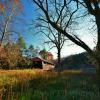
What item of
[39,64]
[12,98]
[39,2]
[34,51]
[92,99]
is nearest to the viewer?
[12,98]

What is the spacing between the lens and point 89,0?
10.4 metres

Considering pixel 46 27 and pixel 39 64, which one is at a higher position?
pixel 46 27

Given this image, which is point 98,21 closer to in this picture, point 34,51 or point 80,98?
point 80,98

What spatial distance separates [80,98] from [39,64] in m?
54.2

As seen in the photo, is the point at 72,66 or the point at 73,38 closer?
the point at 73,38

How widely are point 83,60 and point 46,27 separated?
33176 mm

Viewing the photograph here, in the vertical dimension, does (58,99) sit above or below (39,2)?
below

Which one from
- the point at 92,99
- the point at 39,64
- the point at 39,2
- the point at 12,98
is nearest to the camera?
the point at 12,98

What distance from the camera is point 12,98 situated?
270 inches

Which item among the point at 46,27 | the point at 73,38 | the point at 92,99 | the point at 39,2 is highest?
the point at 46,27

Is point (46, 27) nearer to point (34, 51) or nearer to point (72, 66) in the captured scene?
point (72, 66)

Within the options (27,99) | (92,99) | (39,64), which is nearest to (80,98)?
(92,99)

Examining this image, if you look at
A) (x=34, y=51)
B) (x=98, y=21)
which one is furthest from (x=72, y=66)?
(x=98, y=21)

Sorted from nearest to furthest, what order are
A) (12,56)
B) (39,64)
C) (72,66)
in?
(12,56) < (39,64) < (72,66)
